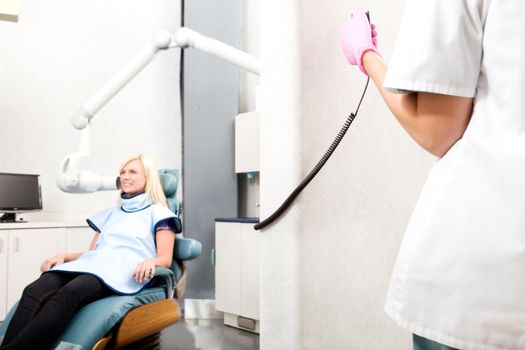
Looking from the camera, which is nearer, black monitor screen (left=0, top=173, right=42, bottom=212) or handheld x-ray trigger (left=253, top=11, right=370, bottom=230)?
handheld x-ray trigger (left=253, top=11, right=370, bottom=230)

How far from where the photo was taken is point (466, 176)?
76cm

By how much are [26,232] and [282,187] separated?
6.65ft

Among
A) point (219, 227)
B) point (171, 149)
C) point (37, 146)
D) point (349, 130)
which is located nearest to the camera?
point (349, 130)

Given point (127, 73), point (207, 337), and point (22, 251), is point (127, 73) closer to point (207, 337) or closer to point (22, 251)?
point (22, 251)

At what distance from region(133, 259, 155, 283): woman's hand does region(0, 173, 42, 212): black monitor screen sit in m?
1.47

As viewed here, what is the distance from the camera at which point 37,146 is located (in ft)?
12.2

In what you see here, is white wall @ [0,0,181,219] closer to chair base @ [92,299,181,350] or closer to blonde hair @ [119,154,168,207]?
blonde hair @ [119,154,168,207]

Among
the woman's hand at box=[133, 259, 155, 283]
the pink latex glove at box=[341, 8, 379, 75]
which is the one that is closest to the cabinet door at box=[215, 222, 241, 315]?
the woman's hand at box=[133, 259, 155, 283]

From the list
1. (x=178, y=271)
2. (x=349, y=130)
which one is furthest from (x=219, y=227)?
(x=349, y=130)

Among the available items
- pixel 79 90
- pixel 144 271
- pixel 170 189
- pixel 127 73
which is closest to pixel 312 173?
pixel 144 271

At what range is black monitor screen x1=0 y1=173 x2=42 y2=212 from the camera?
3.24 metres

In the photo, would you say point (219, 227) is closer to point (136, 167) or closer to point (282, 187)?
point (136, 167)

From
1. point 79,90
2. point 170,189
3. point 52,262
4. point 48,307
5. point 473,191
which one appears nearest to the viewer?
point 473,191

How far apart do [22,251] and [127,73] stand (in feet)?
4.43
